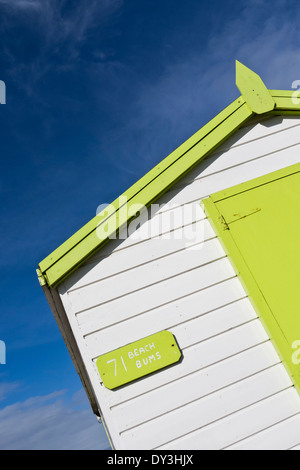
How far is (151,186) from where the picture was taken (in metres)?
3.76

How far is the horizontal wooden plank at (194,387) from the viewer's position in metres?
3.04

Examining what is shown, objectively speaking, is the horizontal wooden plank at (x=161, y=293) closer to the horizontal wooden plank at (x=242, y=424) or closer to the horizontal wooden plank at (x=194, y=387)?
the horizontal wooden plank at (x=194, y=387)

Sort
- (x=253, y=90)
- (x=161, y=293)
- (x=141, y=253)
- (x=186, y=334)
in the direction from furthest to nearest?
(x=253, y=90) < (x=141, y=253) < (x=161, y=293) < (x=186, y=334)

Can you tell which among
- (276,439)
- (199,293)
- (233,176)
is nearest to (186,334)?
(199,293)

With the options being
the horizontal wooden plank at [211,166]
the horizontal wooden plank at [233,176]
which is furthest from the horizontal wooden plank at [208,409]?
the horizontal wooden plank at [233,176]

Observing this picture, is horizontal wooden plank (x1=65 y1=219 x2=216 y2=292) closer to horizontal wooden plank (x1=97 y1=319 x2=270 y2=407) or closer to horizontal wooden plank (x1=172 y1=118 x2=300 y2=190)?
horizontal wooden plank (x1=172 y1=118 x2=300 y2=190)

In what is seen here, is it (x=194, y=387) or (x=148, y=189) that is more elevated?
(x=148, y=189)

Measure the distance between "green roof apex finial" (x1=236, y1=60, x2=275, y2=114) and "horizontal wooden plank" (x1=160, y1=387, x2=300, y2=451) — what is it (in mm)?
2956

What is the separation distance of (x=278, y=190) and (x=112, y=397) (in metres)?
2.61

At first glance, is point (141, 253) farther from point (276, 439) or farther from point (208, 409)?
point (276, 439)

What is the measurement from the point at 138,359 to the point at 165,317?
451 millimetres

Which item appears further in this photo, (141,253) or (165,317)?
(141,253)

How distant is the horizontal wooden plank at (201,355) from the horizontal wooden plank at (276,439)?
0.67 meters
